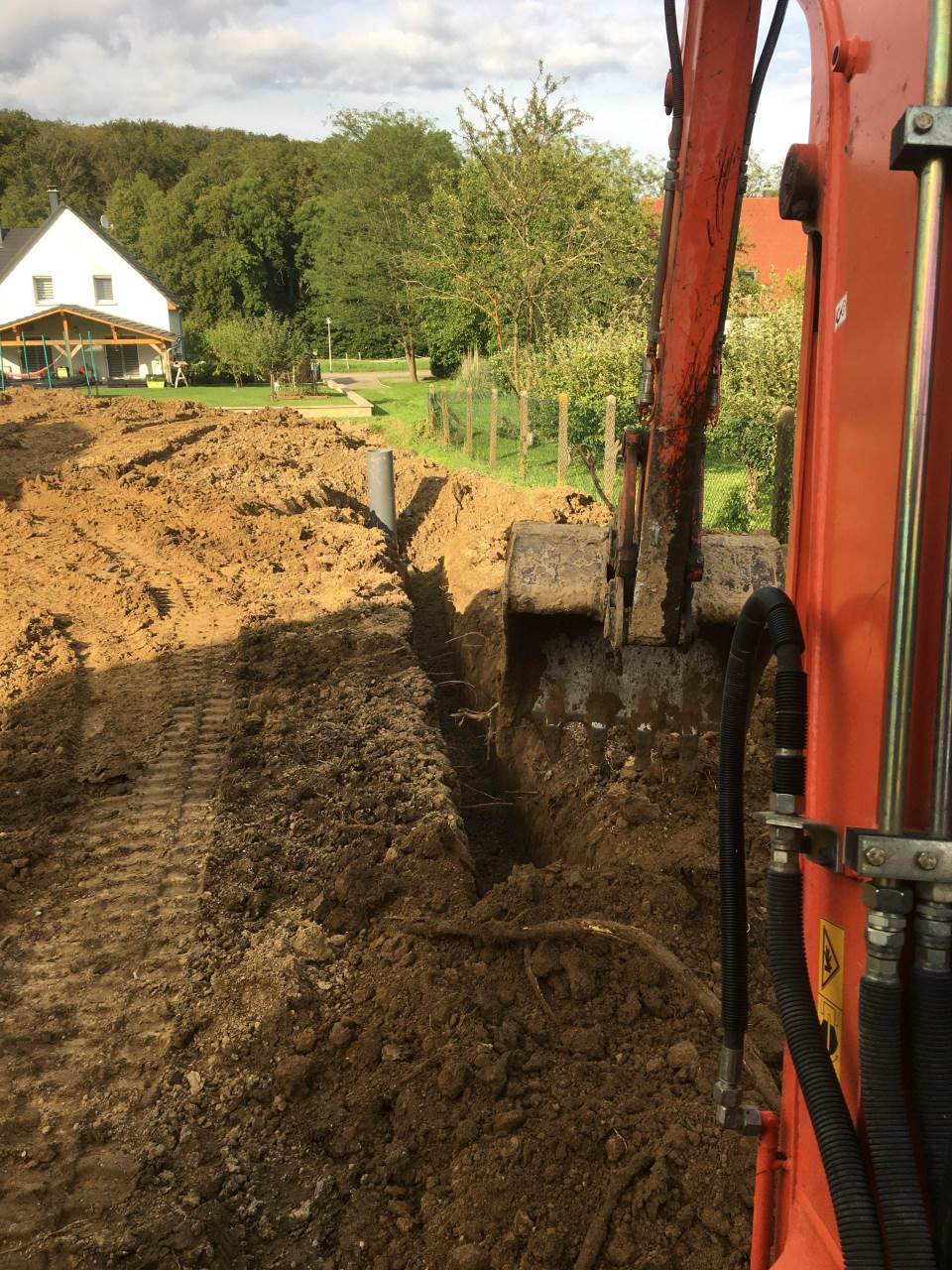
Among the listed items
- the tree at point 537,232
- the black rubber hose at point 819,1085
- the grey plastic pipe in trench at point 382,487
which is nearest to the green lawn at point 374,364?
the tree at point 537,232

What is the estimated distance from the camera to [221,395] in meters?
37.5

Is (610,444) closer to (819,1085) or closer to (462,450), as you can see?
(462,450)

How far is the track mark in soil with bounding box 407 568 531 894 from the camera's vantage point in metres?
6.28

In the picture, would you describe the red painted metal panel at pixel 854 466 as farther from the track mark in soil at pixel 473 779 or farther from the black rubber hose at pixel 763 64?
the track mark in soil at pixel 473 779

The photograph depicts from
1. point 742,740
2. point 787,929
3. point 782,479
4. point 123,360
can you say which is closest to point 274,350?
point 123,360

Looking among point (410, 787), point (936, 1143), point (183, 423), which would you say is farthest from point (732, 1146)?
point (183, 423)

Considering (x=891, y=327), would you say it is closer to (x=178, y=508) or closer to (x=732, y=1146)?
(x=732, y=1146)

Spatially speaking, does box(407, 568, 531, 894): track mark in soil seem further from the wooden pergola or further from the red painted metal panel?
the wooden pergola

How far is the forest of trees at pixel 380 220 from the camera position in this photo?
21.0m

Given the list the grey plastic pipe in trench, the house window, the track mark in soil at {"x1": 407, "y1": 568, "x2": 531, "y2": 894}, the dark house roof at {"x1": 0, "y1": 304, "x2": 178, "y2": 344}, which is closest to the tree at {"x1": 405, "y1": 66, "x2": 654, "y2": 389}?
the grey plastic pipe in trench

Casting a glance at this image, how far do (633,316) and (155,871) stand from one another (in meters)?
18.0

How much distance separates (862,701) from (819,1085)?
21.9 inches

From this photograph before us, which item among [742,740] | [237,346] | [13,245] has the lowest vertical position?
[742,740]

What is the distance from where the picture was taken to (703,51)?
3.32m
